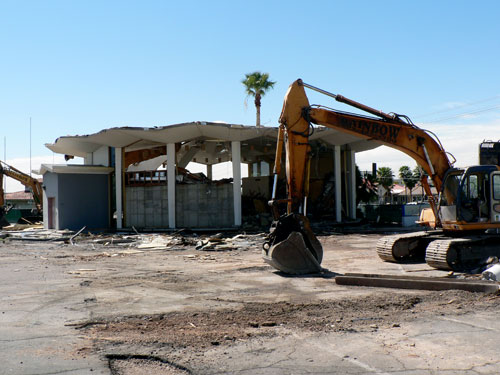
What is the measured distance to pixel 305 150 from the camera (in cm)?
1345

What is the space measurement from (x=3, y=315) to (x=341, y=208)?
28.6m

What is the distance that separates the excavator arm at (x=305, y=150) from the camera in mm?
12891

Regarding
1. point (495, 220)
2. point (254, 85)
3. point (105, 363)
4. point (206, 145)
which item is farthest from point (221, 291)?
point (254, 85)

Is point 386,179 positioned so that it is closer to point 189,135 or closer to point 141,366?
point 189,135

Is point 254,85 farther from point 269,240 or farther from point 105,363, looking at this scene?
point 105,363

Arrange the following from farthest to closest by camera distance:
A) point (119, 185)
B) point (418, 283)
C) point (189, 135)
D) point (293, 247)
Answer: point (119, 185), point (189, 135), point (293, 247), point (418, 283)

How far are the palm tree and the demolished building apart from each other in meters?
12.4

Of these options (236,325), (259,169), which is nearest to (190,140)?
(259,169)

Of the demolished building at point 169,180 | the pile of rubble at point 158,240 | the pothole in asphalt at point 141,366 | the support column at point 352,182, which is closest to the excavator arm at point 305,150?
the pothole in asphalt at point 141,366

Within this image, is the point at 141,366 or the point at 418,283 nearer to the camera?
the point at 141,366

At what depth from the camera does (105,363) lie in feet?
20.2

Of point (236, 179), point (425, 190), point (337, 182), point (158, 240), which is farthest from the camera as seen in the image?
point (337, 182)

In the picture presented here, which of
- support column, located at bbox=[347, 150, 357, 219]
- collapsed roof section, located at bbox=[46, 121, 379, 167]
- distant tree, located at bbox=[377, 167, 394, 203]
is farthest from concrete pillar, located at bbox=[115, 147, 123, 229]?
distant tree, located at bbox=[377, 167, 394, 203]

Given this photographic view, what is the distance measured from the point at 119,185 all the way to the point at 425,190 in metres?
21.9
